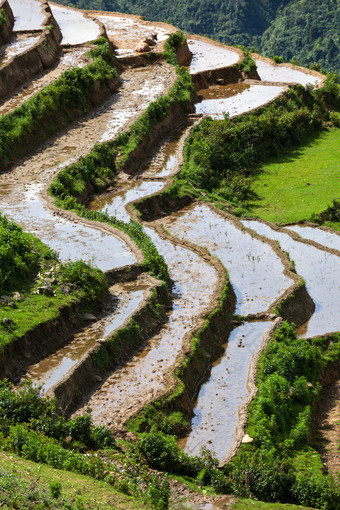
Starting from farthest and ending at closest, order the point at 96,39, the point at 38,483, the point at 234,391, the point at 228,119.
Answer: the point at 96,39, the point at 228,119, the point at 234,391, the point at 38,483

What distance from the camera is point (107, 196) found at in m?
19.8

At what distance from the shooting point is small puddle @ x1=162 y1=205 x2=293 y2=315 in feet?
50.0

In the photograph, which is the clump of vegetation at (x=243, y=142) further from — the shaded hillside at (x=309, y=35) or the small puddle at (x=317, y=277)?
the shaded hillside at (x=309, y=35)

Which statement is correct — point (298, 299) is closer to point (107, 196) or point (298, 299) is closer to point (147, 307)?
point (147, 307)

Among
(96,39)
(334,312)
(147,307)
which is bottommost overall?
(334,312)

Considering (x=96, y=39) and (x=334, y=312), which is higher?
(x=96, y=39)

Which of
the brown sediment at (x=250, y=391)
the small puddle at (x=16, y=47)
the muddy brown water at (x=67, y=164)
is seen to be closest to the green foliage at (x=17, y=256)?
the muddy brown water at (x=67, y=164)

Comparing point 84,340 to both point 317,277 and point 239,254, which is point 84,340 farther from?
point 317,277

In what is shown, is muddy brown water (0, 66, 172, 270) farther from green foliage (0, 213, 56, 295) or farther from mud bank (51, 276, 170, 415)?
mud bank (51, 276, 170, 415)

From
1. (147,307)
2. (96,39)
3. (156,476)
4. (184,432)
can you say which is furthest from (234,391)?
(96,39)

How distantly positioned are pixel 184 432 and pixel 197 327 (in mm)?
2594

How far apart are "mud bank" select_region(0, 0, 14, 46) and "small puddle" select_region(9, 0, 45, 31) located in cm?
34

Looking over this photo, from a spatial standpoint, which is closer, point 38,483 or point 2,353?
point 38,483

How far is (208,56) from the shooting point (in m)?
35.0
